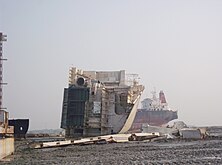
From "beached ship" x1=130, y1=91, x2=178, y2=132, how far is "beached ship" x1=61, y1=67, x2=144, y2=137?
3272cm

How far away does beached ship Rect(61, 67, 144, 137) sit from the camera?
39.9m

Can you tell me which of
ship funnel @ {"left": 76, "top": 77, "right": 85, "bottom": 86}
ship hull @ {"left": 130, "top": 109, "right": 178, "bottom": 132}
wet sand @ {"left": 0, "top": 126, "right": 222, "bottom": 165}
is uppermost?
ship funnel @ {"left": 76, "top": 77, "right": 85, "bottom": 86}

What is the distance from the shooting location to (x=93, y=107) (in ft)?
133

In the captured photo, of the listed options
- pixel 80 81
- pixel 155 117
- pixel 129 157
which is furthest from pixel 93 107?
pixel 155 117

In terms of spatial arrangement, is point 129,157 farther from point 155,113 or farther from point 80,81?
point 155,113

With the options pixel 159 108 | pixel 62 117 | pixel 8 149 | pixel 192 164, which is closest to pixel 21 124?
pixel 62 117

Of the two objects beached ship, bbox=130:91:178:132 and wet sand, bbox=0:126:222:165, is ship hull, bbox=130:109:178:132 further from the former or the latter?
wet sand, bbox=0:126:222:165

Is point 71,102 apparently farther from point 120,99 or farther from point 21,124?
point 21,124

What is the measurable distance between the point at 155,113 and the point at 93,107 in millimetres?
A: 43930

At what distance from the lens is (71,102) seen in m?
40.2

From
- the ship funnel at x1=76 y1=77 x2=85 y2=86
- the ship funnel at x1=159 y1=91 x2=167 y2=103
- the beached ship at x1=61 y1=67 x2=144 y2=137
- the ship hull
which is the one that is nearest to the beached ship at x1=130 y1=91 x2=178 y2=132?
the ship hull

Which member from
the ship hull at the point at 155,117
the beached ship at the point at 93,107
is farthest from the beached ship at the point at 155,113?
the beached ship at the point at 93,107

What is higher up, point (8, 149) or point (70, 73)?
point (70, 73)

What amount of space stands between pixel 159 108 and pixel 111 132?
4645cm
